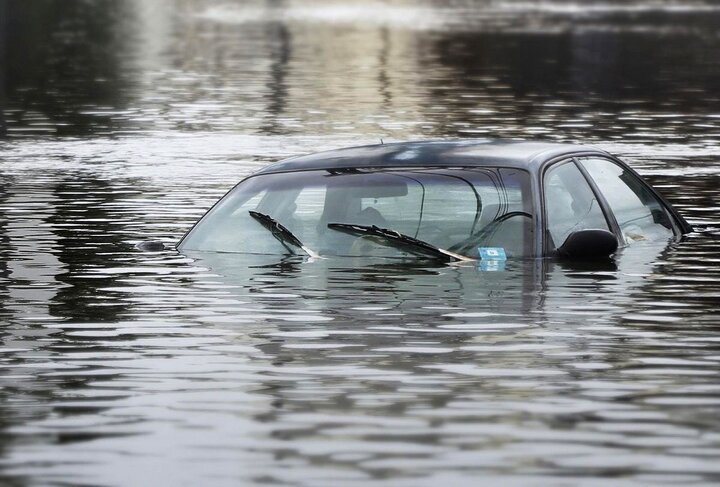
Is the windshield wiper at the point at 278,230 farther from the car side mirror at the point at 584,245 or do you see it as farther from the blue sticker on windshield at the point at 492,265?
the car side mirror at the point at 584,245

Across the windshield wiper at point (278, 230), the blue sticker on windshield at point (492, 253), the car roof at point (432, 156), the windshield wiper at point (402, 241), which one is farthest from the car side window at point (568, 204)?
the windshield wiper at point (278, 230)

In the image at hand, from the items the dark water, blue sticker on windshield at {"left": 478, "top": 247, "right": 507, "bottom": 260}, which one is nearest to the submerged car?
blue sticker on windshield at {"left": 478, "top": 247, "right": 507, "bottom": 260}

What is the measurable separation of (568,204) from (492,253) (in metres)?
0.66

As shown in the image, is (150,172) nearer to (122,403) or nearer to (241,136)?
(241,136)

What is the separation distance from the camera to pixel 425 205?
1347cm

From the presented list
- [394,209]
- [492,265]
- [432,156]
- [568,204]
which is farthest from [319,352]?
[568,204]

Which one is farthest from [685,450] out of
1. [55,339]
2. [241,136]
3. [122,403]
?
[241,136]

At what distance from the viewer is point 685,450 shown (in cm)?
823

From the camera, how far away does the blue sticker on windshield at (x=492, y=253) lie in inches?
529

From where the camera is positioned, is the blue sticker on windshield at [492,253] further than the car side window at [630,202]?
No

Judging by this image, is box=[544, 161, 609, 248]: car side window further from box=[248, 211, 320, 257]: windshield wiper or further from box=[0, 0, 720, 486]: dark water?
box=[248, 211, 320, 257]: windshield wiper

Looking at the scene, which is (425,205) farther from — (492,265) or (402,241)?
(492,265)

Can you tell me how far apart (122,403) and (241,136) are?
22132 mm

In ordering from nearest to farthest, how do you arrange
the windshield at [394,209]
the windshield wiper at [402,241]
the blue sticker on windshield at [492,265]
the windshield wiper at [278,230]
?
the blue sticker on windshield at [492,265] < the windshield at [394,209] < the windshield wiper at [402,241] < the windshield wiper at [278,230]
